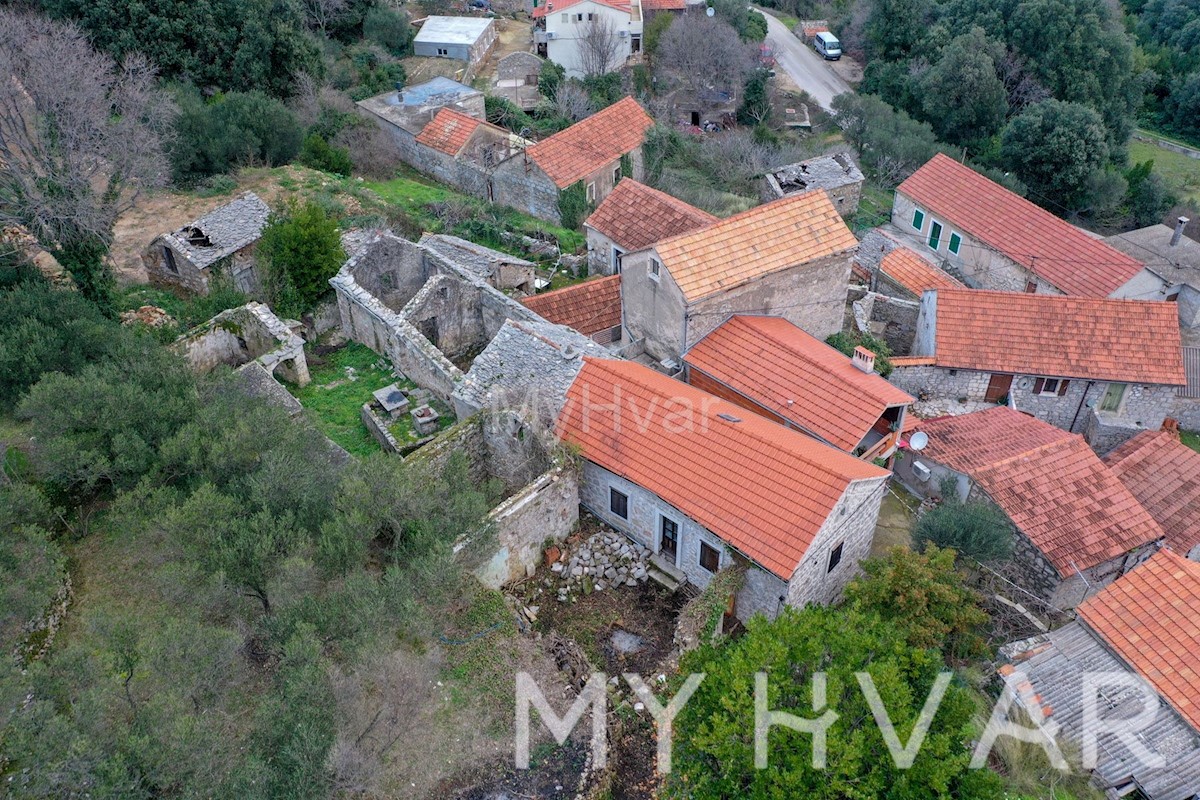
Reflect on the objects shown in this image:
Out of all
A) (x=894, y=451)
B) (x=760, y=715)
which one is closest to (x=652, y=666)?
(x=760, y=715)

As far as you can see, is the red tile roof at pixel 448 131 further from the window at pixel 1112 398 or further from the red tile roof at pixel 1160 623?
the red tile roof at pixel 1160 623

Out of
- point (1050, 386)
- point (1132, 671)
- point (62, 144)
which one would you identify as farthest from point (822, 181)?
point (62, 144)

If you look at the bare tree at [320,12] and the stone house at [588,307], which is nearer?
the stone house at [588,307]

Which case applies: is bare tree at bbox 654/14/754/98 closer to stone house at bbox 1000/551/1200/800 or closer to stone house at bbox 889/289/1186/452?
stone house at bbox 889/289/1186/452

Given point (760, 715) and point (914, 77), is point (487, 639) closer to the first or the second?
point (760, 715)

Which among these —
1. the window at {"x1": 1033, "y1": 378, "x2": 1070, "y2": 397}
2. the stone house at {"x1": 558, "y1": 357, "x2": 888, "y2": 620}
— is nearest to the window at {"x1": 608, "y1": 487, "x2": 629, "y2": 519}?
the stone house at {"x1": 558, "y1": 357, "x2": 888, "y2": 620}

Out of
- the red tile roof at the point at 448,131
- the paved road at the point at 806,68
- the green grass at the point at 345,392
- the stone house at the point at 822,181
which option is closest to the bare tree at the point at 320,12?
the red tile roof at the point at 448,131

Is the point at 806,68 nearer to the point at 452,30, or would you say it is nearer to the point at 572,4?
the point at 572,4
